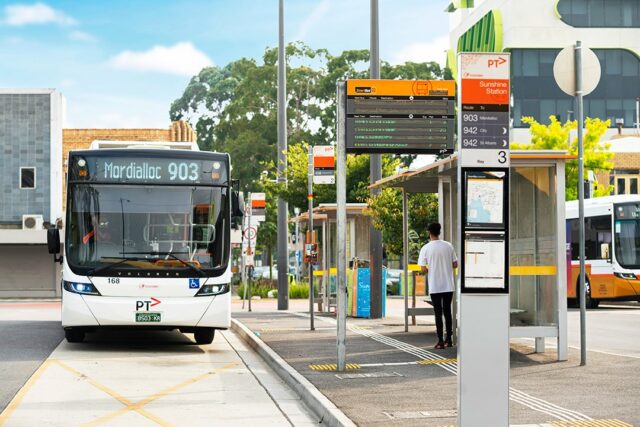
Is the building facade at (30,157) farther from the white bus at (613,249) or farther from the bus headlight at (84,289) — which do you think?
the bus headlight at (84,289)

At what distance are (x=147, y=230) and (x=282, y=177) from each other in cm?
1592

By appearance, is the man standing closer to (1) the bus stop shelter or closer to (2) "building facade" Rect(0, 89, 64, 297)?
(1) the bus stop shelter

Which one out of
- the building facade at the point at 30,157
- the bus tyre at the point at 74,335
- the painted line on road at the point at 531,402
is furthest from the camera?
the building facade at the point at 30,157

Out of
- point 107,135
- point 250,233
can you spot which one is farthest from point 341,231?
point 107,135

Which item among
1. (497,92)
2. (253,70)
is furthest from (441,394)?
(253,70)

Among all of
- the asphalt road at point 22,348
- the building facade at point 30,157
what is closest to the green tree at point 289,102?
the building facade at point 30,157

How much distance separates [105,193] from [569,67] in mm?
7381

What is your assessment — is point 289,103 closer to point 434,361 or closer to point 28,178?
point 28,178

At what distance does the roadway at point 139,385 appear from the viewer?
10.7 meters

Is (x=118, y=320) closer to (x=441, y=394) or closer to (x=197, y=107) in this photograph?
(x=441, y=394)

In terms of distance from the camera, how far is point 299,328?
21.9 metres

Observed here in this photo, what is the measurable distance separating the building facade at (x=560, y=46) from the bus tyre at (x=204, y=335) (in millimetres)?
60980

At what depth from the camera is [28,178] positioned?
47.3 metres

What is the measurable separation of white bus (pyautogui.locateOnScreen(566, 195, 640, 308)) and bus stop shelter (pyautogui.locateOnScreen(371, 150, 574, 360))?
17.1 metres
